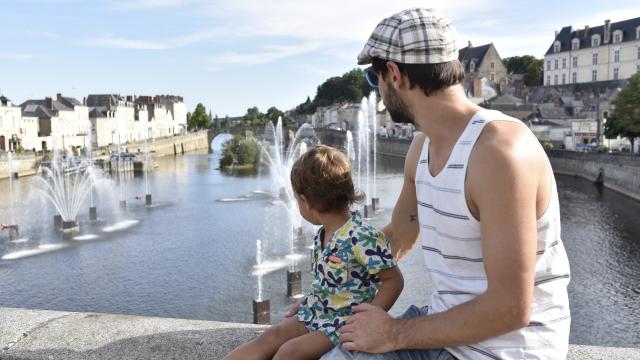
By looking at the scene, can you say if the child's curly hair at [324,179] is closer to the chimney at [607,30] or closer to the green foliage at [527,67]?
the chimney at [607,30]

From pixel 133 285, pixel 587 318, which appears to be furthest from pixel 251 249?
pixel 587 318

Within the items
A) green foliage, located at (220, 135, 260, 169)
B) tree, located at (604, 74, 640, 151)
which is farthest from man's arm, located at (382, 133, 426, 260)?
green foliage, located at (220, 135, 260, 169)

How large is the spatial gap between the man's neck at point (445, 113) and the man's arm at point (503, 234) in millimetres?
198

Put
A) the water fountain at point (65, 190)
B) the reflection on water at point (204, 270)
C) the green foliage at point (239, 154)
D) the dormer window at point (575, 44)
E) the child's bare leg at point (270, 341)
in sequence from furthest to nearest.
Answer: the dormer window at point (575, 44) → the green foliage at point (239, 154) → the water fountain at point (65, 190) → the reflection on water at point (204, 270) → the child's bare leg at point (270, 341)

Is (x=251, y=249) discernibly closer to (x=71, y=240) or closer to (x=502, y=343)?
(x=71, y=240)

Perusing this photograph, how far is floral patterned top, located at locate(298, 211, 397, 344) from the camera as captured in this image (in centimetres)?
285

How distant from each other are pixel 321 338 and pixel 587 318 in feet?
44.9

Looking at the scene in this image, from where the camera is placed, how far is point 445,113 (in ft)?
7.47

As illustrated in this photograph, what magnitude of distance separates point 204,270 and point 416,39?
16897 millimetres

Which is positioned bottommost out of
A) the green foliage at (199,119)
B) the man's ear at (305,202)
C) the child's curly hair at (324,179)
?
the man's ear at (305,202)

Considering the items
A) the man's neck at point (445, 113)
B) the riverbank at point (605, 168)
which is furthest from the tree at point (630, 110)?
the man's neck at point (445, 113)

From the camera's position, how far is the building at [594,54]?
73.1m

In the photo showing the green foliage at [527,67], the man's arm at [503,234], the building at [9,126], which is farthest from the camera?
the green foliage at [527,67]

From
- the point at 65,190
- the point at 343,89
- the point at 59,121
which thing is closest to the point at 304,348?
the point at 65,190
